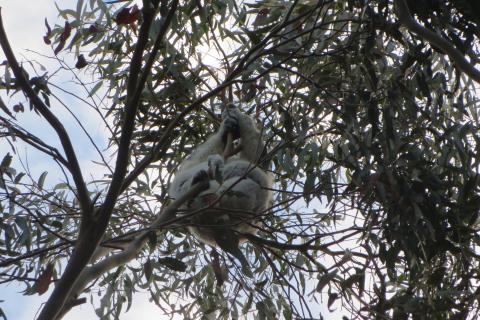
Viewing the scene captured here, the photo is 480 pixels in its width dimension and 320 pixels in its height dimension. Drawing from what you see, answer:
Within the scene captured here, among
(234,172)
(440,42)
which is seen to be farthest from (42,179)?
(440,42)

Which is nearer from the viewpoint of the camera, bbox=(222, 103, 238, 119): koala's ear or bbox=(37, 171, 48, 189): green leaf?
bbox=(37, 171, 48, 189): green leaf

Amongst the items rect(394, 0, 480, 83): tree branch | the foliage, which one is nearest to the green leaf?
the foliage

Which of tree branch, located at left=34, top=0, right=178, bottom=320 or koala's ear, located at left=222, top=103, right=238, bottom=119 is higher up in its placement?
koala's ear, located at left=222, top=103, right=238, bottom=119

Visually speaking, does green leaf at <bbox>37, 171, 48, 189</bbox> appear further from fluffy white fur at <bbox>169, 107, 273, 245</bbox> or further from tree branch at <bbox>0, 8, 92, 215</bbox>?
tree branch at <bbox>0, 8, 92, 215</bbox>

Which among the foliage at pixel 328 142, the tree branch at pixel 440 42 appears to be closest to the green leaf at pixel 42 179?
the foliage at pixel 328 142

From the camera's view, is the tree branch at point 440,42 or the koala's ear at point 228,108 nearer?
the tree branch at point 440,42

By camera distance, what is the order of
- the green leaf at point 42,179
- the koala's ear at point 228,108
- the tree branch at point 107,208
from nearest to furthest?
the tree branch at point 107,208 < the green leaf at point 42,179 < the koala's ear at point 228,108

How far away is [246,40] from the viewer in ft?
13.0

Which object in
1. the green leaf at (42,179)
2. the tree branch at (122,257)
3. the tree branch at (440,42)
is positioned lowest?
the tree branch at (122,257)

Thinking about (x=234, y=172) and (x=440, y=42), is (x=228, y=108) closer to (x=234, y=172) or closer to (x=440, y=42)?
(x=234, y=172)

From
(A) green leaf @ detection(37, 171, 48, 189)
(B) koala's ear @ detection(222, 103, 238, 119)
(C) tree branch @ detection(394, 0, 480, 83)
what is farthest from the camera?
(B) koala's ear @ detection(222, 103, 238, 119)

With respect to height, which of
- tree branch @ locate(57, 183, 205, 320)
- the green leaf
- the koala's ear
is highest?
the koala's ear

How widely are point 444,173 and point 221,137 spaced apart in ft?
4.94

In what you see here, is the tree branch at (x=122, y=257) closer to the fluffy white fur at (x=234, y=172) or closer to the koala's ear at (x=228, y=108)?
the fluffy white fur at (x=234, y=172)
